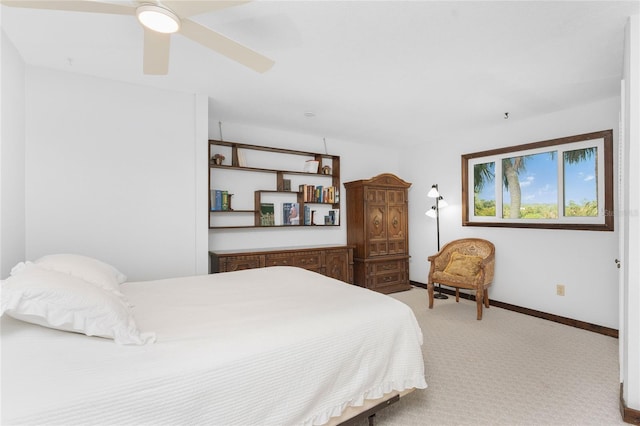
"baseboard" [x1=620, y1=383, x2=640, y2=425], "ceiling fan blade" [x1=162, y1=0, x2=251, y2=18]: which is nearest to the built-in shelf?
"ceiling fan blade" [x1=162, y1=0, x2=251, y2=18]

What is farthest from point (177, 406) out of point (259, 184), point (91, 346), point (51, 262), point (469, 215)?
point (469, 215)

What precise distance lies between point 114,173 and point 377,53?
250 centimetres

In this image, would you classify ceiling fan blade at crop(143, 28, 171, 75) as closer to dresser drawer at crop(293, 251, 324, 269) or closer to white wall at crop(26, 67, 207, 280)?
white wall at crop(26, 67, 207, 280)

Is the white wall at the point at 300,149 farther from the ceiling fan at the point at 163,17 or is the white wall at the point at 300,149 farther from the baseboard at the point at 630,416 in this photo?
the baseboard at the point at 630,416

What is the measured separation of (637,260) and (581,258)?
1876 mm

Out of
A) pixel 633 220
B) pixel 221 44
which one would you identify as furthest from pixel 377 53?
pixel 633 220

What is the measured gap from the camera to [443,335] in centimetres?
312

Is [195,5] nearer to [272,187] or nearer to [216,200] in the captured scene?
[216,200]

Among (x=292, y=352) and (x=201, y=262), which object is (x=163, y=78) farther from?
(x=292, y=352)

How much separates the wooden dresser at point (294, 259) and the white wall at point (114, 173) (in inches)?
17.2

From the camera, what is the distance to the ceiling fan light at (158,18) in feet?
4.65

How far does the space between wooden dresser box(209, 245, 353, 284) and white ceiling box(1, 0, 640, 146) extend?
→ 171 centimetres

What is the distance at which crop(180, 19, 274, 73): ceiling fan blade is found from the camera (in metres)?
1.57

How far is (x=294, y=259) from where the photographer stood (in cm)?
400
